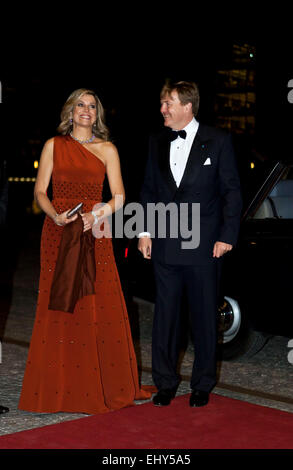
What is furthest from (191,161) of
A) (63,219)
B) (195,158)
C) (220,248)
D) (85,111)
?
(63,219)

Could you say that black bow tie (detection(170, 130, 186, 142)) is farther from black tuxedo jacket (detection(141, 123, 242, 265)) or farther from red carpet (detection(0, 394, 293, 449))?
red carpet (detection(0, 394, 293, 449))

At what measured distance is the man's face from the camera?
4.39 meters

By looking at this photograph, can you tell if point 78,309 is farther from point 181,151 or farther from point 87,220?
point 181,151

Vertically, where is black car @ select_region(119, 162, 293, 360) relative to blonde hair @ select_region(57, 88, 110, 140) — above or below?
below

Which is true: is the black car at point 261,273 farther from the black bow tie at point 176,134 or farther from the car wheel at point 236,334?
the black bow tie at point 176,134

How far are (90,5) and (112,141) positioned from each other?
2794 cm

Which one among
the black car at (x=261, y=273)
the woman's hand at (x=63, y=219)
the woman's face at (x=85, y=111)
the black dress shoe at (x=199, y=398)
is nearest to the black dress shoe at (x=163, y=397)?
the black dress shoe at (x=199, y=398)

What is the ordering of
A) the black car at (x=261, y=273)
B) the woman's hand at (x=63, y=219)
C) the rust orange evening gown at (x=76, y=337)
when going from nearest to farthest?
the woman's hand at (x=63, y=219), the rust orange evening gown at (x=76, y=337), the black car at (x=261, y=273)

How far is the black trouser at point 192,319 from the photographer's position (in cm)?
452

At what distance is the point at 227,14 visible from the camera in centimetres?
2881

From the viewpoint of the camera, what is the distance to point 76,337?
444cm

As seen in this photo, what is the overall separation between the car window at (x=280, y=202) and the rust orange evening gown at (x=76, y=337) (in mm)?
1730

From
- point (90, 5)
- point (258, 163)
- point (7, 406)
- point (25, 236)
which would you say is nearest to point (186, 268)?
point (7, 406)
